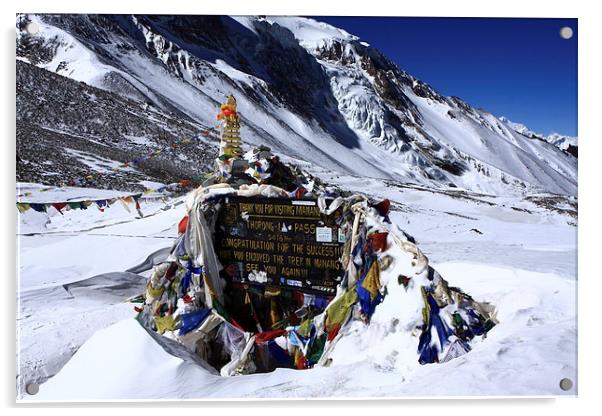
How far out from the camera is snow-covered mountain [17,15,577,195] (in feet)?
125

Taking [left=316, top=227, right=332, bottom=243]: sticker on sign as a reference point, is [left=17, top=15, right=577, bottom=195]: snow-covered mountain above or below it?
above

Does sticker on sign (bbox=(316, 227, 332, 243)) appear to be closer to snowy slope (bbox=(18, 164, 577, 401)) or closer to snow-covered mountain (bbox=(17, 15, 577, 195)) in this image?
snowy slope (bbox=(18, 164, 577, 401))

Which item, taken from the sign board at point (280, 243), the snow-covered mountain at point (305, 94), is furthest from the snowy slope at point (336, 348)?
the snow-covered mountain at point (305, 94)

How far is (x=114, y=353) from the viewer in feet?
18.3

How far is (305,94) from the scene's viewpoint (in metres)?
57.0

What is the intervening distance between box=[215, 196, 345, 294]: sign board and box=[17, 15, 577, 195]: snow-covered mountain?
90.1 feet

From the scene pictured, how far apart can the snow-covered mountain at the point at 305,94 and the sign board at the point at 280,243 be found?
27464 millimetres

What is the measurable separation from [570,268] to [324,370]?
3043mm

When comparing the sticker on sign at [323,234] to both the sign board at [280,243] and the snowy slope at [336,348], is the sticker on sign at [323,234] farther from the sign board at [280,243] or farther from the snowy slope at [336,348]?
the snowy slope at [336,348]

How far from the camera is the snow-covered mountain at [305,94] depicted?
38.0 metres

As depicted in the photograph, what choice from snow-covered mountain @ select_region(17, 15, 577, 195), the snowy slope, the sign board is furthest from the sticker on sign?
snow-covered mountain @ select_region(17, 15, 577, 195)

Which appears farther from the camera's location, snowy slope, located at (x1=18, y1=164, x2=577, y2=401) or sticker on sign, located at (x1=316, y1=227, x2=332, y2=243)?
sticker on sign, located at (x1=316, y1=227, x2=332, y2=243)
